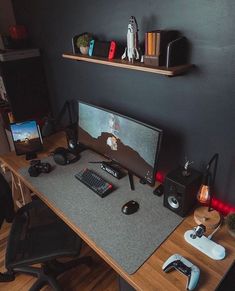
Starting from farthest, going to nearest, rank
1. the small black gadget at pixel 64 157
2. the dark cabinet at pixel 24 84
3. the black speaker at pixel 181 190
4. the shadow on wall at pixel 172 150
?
the dark cabinet at pixel 24 84
the small black gadget at pixel 64 157
the shadow on wall at pixel 172 150
the black speaker at pixel 181 190

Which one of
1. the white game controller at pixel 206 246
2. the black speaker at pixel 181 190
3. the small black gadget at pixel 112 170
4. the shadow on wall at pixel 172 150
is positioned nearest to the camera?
the white game controller at pixel 206 246

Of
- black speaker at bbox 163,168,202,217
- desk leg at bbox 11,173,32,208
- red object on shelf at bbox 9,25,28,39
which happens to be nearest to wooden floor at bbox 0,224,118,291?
desk leg at bbox 11,173,32,208

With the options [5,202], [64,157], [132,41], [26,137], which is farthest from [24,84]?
[132,41]

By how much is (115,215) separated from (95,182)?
11.9 inches

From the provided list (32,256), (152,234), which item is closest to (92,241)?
(152,234)

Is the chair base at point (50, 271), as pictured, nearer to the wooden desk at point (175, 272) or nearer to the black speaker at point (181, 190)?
the wooden desk at point (175, 272)

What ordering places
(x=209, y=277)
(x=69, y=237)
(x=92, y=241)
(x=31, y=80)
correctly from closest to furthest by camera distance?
1. (x=209, y=277)
2. (x=92, y=241)
3. (x=69, y=237)
4. (x=31, y=80)

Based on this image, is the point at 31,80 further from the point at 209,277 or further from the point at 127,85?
the point at 209,277

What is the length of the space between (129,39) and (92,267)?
1.60m

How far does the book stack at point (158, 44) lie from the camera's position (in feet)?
3.88

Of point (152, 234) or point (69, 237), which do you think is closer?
point (152, 234)

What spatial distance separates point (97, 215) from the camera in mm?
1379

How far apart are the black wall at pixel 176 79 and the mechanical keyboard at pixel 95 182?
40 cm

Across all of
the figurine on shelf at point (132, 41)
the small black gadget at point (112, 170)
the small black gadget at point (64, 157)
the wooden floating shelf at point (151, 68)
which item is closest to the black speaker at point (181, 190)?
the small black gadget at point (112, 170)
